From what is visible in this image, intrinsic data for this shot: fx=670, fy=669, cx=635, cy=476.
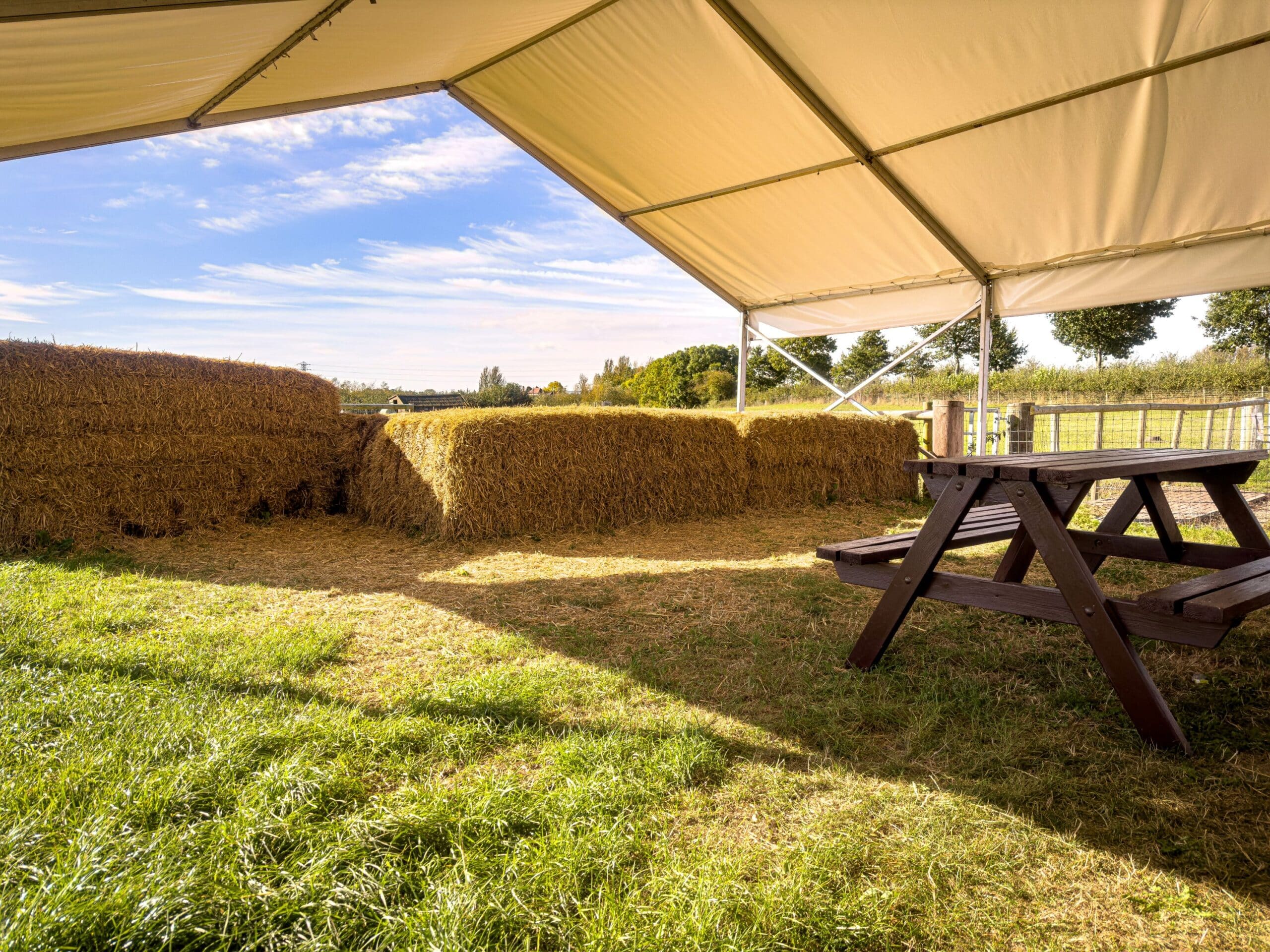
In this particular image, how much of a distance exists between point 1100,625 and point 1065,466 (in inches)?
22.3

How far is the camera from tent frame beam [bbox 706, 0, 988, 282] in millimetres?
4719

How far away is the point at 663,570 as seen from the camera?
15.4ft

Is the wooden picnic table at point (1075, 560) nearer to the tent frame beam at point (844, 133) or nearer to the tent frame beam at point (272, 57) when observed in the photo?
the tent frame beam at point (844, 133)

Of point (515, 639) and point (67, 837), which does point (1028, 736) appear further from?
point (67, 837)

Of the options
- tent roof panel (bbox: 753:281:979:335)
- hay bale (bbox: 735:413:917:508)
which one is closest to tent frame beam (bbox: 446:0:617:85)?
hay bale (bbox: 735:413:917:508)

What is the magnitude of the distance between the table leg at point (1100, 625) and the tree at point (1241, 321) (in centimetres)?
2820

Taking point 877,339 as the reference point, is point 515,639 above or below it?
below

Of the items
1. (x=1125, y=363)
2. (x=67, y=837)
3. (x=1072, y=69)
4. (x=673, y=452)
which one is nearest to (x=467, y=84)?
(x=673, y=452)

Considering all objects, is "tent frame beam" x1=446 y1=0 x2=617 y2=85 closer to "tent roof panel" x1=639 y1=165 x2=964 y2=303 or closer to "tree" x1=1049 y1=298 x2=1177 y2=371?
"tent roof panel" x1=639 y1=165 x2=964 y2=303

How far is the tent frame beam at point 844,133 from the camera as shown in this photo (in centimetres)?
472

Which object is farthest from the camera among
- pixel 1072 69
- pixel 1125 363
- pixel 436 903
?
pixel 1125 363

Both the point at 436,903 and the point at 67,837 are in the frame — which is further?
the point at 67,837

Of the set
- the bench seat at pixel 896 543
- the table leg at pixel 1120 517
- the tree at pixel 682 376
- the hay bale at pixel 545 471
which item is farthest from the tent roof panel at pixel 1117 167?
the tree at pixel 682 376

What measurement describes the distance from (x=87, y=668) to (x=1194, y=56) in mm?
6758
